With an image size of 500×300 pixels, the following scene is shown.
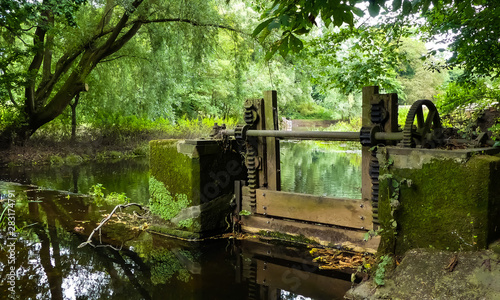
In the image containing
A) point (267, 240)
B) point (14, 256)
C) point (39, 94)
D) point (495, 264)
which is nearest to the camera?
point (495, 264)

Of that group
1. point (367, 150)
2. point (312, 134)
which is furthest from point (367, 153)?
point (312, 134)

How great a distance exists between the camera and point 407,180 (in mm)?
3033

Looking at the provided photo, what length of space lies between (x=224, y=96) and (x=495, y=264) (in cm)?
2351

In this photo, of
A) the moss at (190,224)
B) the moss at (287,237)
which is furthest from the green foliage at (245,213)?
the moss at (190,224)

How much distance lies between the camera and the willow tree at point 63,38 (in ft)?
35.9

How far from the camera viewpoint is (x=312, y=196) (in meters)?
4.21

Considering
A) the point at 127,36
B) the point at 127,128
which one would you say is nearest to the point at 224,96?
the point at 127,128

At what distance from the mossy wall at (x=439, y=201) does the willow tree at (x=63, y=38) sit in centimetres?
931

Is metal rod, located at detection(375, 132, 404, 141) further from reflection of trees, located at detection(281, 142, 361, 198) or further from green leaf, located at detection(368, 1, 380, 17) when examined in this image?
reflection of trees, located at detection(281, 142, 361, 198)

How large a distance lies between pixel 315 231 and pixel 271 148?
3.57 ft

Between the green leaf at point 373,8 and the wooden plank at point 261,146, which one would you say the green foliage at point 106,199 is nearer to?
the wooden plank at point 261,146

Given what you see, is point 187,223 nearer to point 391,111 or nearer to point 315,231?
point 315,231

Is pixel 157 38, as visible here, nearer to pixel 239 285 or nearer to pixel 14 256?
pixel 14 256

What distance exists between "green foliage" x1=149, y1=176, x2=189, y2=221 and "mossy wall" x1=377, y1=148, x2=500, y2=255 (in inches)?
97.3
